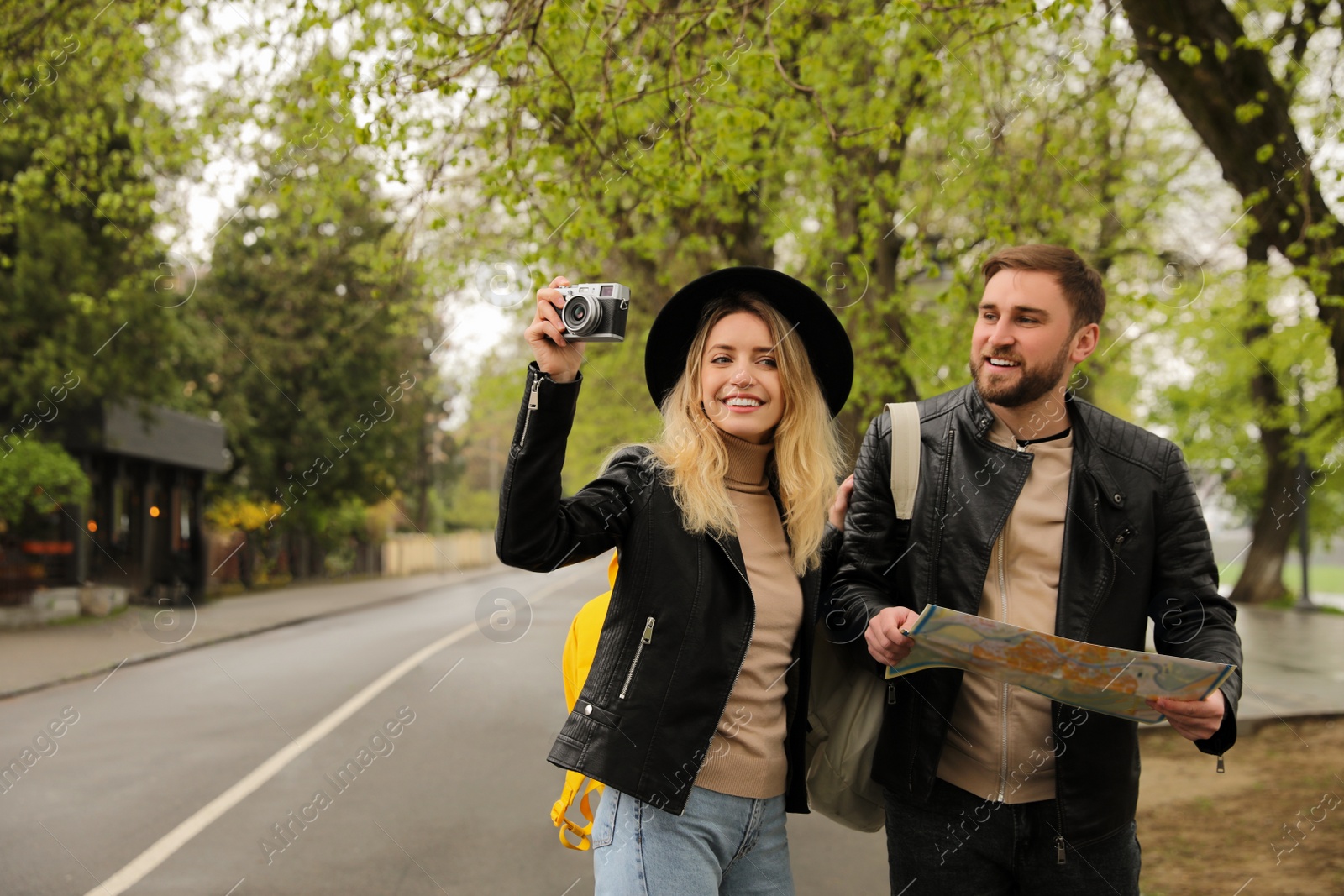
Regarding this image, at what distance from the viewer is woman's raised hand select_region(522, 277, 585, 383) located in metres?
2.17

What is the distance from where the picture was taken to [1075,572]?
2.47 metres

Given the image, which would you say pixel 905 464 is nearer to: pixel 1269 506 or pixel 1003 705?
pixel 1003 705

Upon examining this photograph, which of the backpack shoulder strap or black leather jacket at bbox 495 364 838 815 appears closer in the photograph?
black leather jacket at bbox 495 364 838 815

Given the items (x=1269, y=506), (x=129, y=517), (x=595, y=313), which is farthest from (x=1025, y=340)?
(x=129, y=517)

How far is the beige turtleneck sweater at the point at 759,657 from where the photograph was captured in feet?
7.41

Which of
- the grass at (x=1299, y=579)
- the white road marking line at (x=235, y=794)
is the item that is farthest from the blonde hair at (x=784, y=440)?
the grass at (x=1299, y=579)

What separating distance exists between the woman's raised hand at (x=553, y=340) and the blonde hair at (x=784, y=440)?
1.05 feet

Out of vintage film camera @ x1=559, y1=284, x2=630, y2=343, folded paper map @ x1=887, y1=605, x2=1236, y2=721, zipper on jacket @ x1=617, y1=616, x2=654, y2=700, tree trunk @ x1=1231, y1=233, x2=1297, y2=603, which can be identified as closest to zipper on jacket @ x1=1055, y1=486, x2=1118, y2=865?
folded paper map @ x1=887, y1=605, x2=1236, y2=721

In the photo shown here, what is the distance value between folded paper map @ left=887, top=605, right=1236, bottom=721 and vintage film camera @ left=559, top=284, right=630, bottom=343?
0.84 m

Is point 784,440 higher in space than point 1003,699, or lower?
higher

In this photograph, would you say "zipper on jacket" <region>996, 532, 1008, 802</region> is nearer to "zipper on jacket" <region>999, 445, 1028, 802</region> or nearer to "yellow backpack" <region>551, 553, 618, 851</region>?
"zipper on jacket" <region>999, 445, 1028, 802</region>

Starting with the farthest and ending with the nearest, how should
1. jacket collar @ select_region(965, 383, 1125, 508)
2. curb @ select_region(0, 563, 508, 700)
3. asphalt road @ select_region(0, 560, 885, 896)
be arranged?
curb @ select_region(0, 563, 508, 700) < asphalt road @ select_region(0, 560, 885, 896) < jacket collar @ select_region(965, 383, 1125, 508)

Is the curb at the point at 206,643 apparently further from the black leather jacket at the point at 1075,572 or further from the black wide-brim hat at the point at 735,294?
the black leather jacket at the point at 1075,572

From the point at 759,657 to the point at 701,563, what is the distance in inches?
9.8
